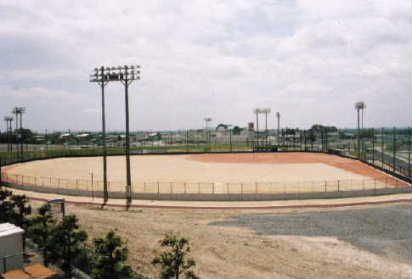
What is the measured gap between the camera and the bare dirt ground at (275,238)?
17.6 metres

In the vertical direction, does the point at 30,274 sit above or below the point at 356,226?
above

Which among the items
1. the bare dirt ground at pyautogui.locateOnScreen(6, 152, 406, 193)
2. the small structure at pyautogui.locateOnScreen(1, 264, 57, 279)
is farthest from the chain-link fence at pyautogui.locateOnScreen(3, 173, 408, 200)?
the small structure at pyautogui.locateOnScreen(1, 264, 57, 279)

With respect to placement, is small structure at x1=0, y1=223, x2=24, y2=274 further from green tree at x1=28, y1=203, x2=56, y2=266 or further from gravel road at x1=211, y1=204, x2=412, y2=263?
gravel road at x1=211, y1=204, x2=412, y2=263

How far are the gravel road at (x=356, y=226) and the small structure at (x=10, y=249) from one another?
14.6m

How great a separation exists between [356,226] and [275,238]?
7.17 m

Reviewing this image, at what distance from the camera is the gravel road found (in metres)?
21.5

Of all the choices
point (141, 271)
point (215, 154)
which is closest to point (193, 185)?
point (141, 271)

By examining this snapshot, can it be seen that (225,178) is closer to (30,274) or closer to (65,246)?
(65,246)

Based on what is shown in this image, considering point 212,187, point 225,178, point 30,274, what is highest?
point 30,274

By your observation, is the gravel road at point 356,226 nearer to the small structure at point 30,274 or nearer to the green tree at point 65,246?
the green tree at point 65,246

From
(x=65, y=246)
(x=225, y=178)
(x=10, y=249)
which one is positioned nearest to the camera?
(x=10, y=249)

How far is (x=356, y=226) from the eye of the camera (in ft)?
83.7

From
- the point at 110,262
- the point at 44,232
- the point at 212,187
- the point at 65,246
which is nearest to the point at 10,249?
the point at 44,232

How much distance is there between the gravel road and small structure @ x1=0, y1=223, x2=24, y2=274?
14.6m
